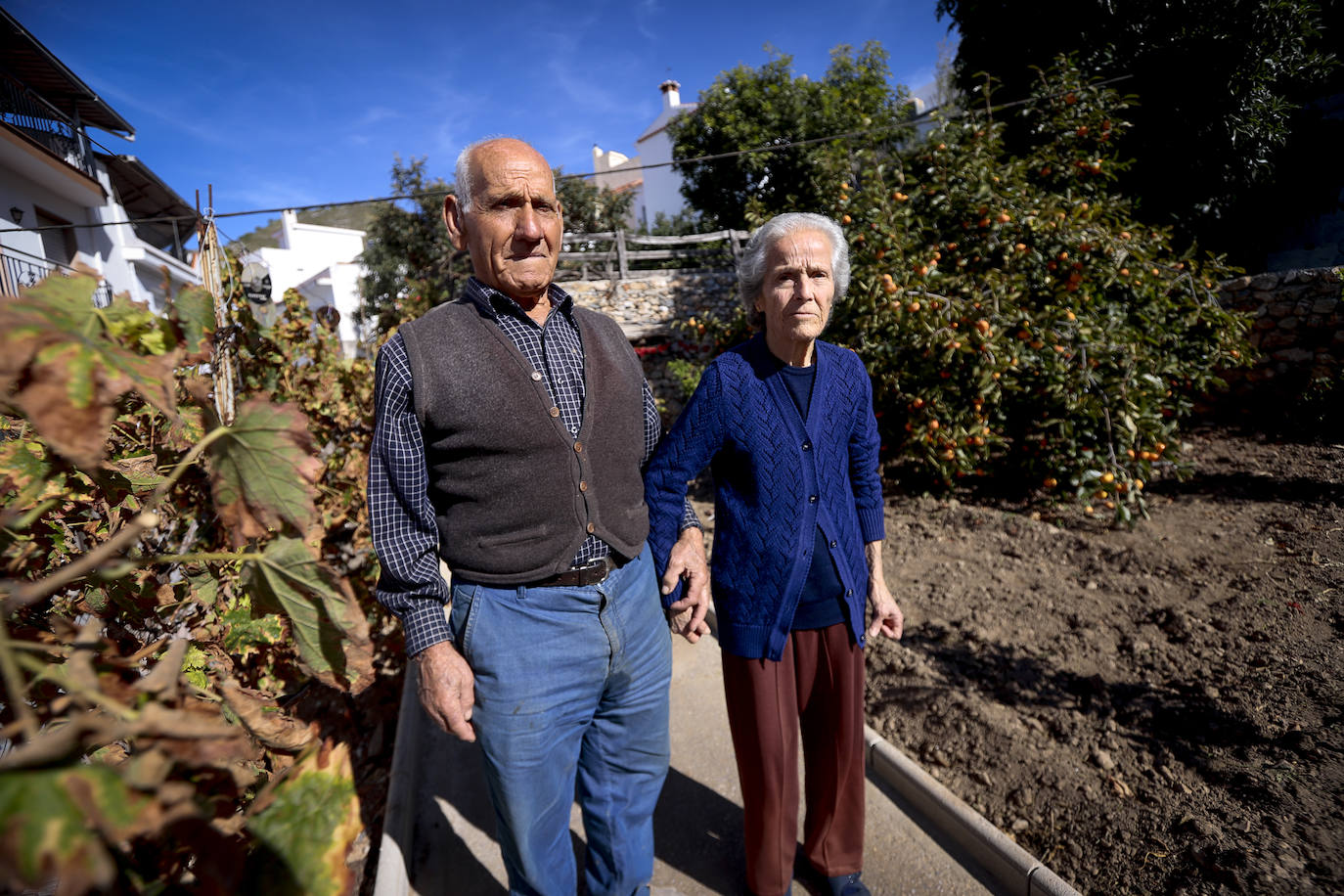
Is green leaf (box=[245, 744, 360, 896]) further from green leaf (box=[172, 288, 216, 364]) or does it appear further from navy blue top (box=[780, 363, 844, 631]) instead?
navy blue top (box=[780, 363, 844, 631])

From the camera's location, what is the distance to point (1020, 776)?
2482 mm

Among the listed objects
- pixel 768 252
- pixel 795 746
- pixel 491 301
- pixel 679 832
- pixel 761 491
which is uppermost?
pixel 768 252

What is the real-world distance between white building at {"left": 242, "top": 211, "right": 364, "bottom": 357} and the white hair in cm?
3048

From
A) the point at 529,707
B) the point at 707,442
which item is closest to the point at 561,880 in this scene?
the point at 529,707

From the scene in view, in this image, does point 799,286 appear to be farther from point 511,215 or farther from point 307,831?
point 307,831

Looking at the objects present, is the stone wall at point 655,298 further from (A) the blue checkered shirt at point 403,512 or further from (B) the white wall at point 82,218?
(A) the blue checkered shirt at point 403,512

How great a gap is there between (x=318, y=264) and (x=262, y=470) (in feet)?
132

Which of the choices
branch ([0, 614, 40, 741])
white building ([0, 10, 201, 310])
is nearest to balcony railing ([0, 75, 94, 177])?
white building ([0, 10, 201, 310])

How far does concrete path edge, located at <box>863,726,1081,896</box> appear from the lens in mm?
2027

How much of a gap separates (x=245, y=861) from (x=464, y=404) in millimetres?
1135

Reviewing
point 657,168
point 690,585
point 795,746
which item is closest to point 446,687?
point 690,585

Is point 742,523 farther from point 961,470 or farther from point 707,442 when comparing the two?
point 961,470

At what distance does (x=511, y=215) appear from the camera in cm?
176

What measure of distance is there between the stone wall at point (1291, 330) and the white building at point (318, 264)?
97.9 ft
